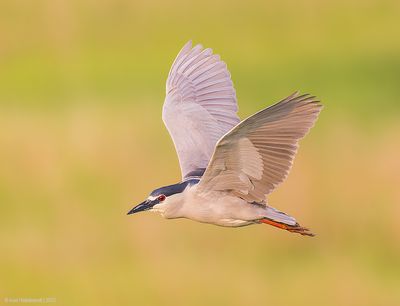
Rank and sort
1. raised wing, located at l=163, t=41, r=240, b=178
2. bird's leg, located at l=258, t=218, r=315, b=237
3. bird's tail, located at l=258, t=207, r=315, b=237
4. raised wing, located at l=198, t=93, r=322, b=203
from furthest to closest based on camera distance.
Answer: raised wing, located at l=163, t=41, r=240, b=178 → bird's leg, located at l=258, t=218, r=315, b=237 → bird's tail, located at l=258, t=207, r=315, b=237 → raised wing, located at l=198, t=93, r=322, b=203

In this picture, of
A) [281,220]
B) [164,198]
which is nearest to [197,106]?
[164,198]

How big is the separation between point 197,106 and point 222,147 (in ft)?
4.96

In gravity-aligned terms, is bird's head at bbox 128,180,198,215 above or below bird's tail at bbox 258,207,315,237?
above

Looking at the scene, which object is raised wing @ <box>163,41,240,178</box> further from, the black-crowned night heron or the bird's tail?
the bird's tail

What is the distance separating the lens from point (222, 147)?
25.6ft

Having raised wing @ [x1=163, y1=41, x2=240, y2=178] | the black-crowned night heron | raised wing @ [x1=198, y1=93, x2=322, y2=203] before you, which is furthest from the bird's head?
raised wing @ [x1=163, y1=41, x2=240, y2=178]

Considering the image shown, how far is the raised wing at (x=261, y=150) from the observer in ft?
25.2

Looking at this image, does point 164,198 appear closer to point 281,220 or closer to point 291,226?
point 281,220

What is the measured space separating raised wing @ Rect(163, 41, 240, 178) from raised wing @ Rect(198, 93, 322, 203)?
56 centimetres

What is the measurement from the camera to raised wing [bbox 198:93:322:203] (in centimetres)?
768

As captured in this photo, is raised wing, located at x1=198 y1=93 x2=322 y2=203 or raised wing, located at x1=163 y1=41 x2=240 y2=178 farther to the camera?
raised wing, located at x1=163 y1=41 x2=240 y2=178

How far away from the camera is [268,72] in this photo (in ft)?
60.4

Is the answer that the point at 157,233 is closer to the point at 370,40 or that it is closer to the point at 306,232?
the point at 306,232

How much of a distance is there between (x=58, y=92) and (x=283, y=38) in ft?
9.82
